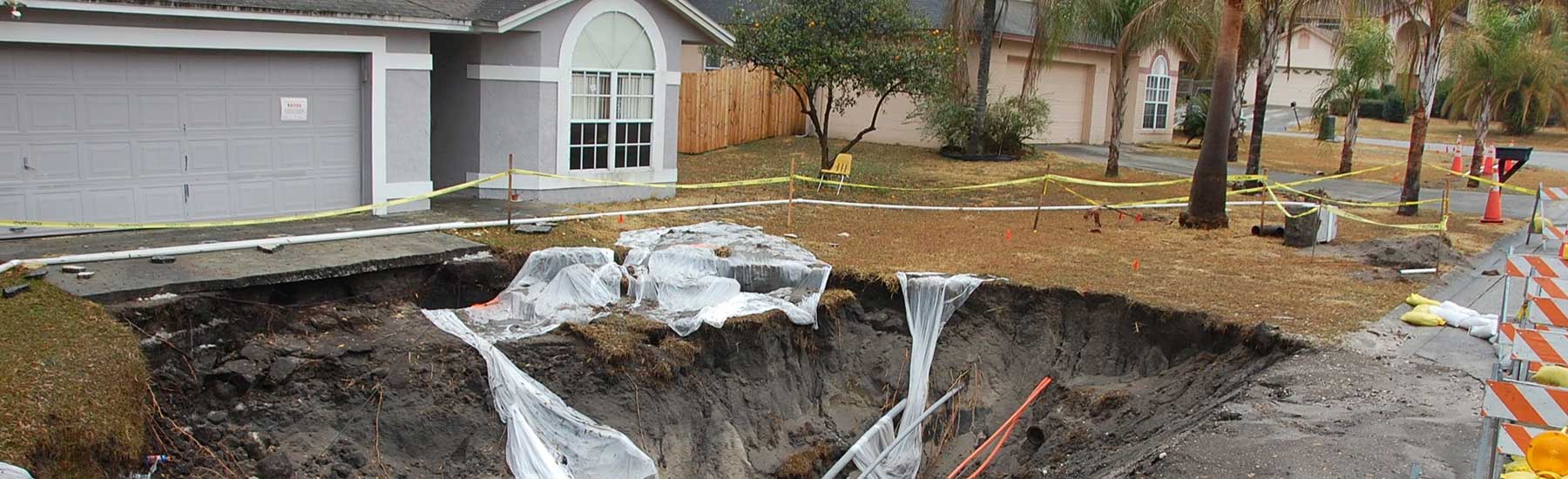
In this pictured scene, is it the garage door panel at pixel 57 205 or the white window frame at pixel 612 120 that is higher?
the white window frame at pixel 612 120

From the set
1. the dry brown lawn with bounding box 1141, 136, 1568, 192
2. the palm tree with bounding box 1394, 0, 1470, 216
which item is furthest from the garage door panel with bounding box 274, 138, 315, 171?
the dry brown lawn with bounding box 1141, 136, 1568, 192

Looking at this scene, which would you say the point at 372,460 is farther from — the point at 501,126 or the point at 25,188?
the point at 501,126

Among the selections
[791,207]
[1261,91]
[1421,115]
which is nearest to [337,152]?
[791,207]

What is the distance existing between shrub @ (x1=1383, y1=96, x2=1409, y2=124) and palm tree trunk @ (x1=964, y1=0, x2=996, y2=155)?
28822 millimetres

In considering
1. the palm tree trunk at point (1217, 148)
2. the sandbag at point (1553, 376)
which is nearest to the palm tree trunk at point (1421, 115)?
the palm tree trunk at point (1217, 148)

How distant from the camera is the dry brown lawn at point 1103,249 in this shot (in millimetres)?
12641

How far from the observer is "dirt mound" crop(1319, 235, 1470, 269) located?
14633mm

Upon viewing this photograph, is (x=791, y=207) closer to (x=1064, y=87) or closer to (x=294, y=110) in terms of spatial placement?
(x=294, y=110)

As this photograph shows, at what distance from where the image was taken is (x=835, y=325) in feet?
41.9

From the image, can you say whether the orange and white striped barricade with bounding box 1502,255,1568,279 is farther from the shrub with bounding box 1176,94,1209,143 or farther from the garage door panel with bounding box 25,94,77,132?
the shrub with bounding box 1176,94,1209,143

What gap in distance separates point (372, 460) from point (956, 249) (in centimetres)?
781

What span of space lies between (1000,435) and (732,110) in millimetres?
16289

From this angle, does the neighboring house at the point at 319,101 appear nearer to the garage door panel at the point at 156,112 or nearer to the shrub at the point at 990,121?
the garage door panel at the point at 156,112

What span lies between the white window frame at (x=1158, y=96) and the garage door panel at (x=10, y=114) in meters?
27.5
